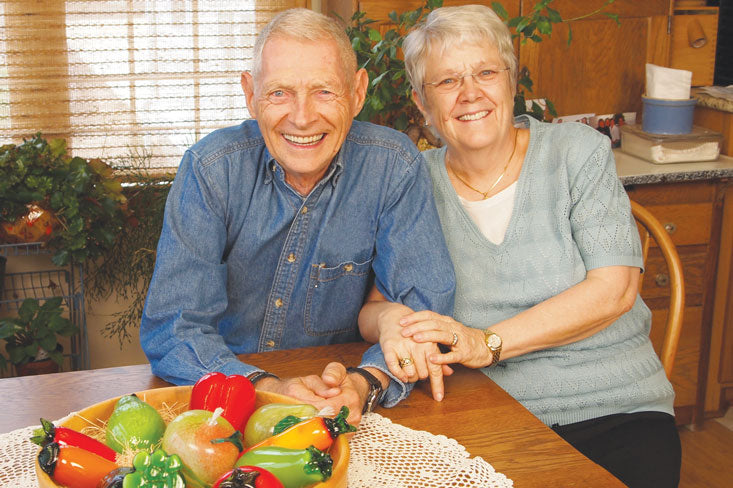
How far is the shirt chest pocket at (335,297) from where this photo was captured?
1.61 metres

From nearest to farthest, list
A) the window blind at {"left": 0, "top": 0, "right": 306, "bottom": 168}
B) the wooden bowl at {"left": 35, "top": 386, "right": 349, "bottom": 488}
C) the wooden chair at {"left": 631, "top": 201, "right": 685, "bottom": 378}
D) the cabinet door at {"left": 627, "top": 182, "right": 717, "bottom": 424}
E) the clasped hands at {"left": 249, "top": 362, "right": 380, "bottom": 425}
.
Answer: the wooden bowl at {"left": 35, "top": 386, "right": 349, "bottom": 488} → the clasped hands at {"left": 249, "top": 362, "right": 380, "bottom": 425} → the wooden chair at {"left": 631, "top": 201, "right": 685, "bottom": 378} → the cabinet door at {"left": 627, "top": 182, "right": 717, "bottom": 424} → the window blind at {"left": 0, "top": 0, "right": 306, "bottom": 168}

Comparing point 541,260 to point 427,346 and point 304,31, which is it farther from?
point 304,31

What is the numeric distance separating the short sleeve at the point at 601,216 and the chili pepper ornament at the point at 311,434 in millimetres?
910

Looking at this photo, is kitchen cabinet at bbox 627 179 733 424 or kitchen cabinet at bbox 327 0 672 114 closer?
kitchen cabinet at bbox 627 179 733 424

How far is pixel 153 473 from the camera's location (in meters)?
0.78

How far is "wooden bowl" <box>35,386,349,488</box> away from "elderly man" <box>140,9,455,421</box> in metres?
0.26

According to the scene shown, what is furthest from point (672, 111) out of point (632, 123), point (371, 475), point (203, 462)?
point (203, 462)

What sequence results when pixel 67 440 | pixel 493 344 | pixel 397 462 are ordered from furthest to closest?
pixel 493 344
pixel 397 462
pixel 67 440

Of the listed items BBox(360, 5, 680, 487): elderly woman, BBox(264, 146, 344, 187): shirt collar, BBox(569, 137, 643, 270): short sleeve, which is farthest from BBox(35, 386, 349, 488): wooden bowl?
BBox(569, 137, 643, 270): short sleeve

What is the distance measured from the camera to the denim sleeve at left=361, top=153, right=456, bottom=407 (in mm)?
1553

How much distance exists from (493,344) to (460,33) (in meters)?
0.66

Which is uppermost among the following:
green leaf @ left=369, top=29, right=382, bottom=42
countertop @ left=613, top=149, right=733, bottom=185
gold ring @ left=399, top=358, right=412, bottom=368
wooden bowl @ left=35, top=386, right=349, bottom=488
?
green leaf @ left=369, top=29, right=382, bottom=42

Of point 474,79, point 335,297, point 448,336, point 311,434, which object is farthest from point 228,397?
point 474,79

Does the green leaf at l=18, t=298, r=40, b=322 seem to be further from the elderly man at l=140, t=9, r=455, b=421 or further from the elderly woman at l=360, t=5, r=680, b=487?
the elderly woman at l=360, t=5, r=680, b=487
